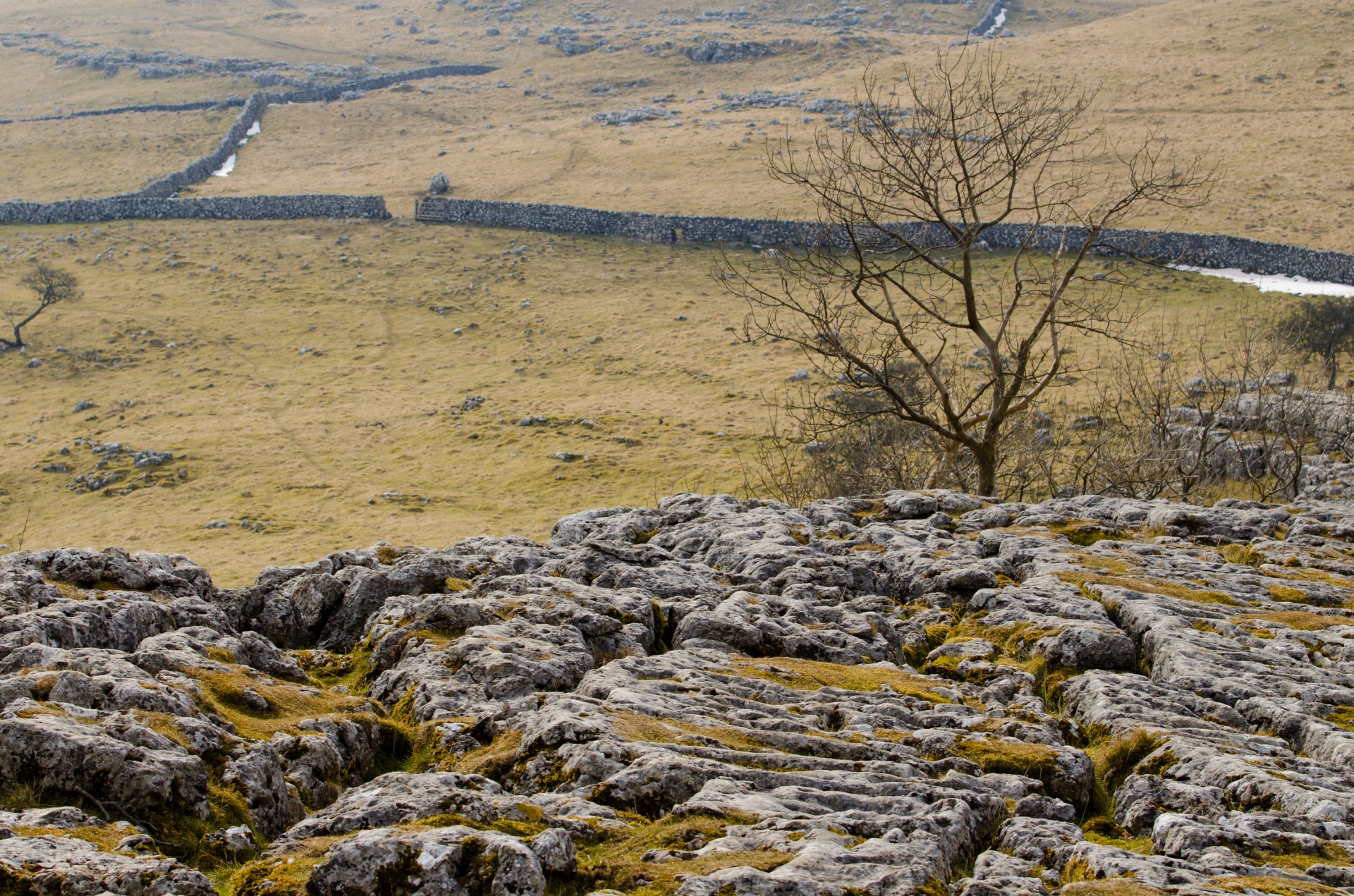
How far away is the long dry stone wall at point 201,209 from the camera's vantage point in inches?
2936

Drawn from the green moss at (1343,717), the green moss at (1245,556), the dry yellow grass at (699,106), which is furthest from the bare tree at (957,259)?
the green moss at (1343,717)

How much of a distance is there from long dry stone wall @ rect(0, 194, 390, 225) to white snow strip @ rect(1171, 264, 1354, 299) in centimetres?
5206

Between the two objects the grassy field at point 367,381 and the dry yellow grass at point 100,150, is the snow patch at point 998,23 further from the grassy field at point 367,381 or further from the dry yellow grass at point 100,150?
the dry yellow grass at point 100,150

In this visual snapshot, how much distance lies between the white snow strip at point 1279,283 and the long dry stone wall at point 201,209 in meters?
52.1

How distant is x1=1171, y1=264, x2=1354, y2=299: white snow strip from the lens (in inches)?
2099

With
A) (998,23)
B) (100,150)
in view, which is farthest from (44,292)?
(998,23)

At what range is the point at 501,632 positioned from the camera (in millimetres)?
11820

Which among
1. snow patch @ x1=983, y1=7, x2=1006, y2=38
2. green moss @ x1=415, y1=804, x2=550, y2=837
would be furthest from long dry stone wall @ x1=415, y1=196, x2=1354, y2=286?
snow patch @ x1=983, y1=7, x2=1006, y2=38

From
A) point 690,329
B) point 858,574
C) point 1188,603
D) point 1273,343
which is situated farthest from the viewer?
point 690,329

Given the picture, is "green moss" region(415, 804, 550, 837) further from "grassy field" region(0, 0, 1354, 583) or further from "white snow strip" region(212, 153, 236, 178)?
"white snow strip" region(212, 153, 236, 178)

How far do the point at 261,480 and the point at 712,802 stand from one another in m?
36.7

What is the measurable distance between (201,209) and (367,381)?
3315 cm

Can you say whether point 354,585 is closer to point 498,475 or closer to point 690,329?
point 498,475

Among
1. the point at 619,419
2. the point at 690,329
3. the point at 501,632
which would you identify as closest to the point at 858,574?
the point at 501,632
